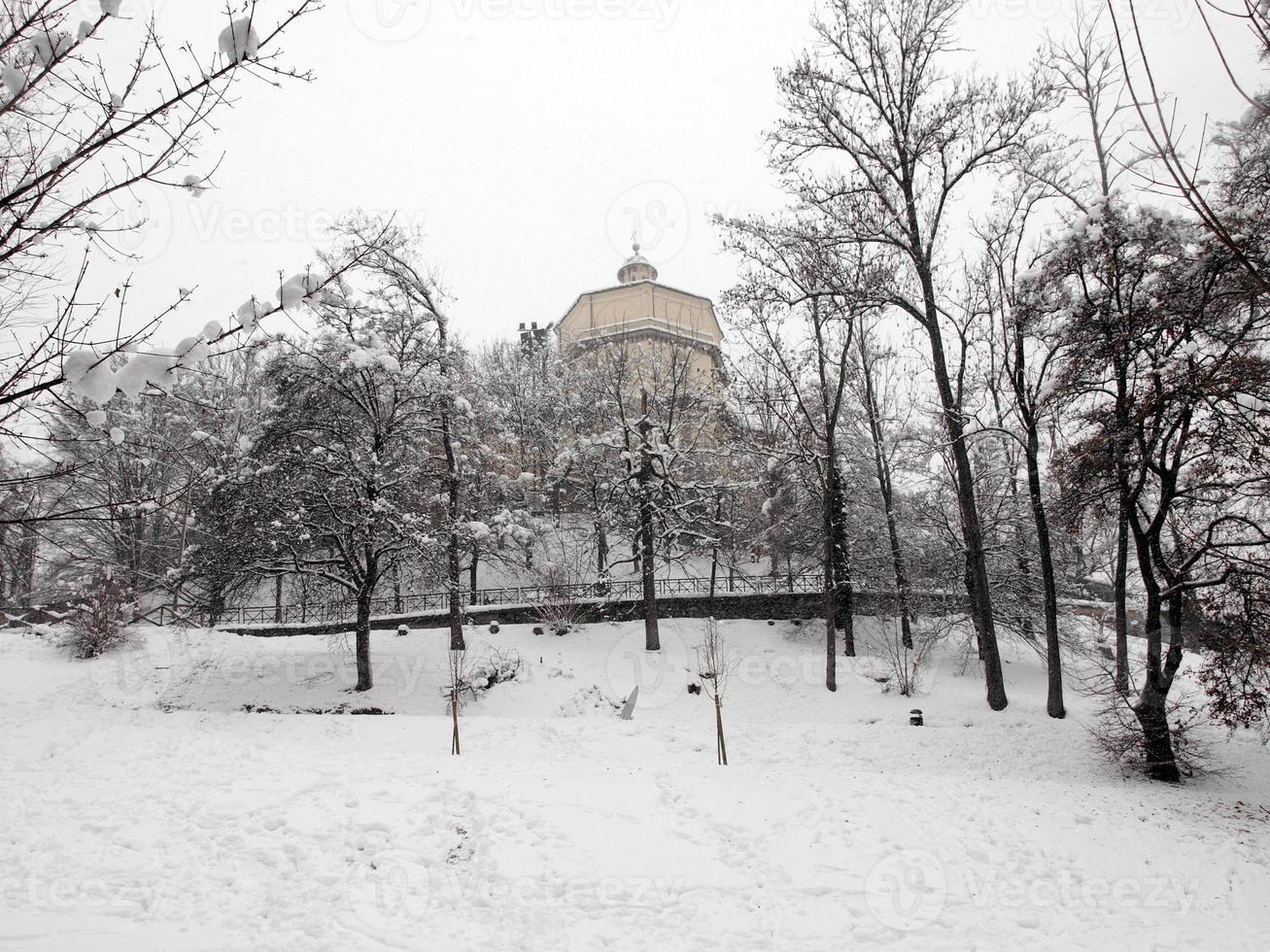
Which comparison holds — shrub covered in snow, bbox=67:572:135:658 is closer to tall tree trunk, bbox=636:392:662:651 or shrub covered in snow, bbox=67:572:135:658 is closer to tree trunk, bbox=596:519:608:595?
tree trunk, bbox=596:519:608:595

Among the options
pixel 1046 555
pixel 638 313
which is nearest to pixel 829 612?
pixel 1046 555

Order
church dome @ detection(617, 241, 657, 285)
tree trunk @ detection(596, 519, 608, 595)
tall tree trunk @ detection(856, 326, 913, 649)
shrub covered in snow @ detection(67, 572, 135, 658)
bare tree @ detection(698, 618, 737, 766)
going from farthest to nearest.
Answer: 1. church dome @ detection(617, 241, 657, 285)
2. tree trunk @ detection(596, 519, 608, 595)
3. tall tree trunk @ detection(856, 326, 913, 649)
4. shrub covered in snow @ detection(67, 572, 135, 658)
5. bare tree @ detection(698, 618, 737, 766)

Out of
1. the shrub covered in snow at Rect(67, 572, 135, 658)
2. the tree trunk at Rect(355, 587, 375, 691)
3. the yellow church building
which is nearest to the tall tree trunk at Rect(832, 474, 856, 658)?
the tree trunk at Rect(355, 587, 375, 691)

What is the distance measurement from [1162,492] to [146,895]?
1334cm

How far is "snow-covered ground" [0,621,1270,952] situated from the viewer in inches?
226

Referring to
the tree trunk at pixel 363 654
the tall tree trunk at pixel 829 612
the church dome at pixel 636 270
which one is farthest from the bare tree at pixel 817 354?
the church dome at pixel 636 270

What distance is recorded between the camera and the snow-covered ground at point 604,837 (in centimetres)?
575

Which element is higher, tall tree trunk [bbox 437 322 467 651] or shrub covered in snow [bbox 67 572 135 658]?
tall tree trunk [bbox 437 322 467 651]

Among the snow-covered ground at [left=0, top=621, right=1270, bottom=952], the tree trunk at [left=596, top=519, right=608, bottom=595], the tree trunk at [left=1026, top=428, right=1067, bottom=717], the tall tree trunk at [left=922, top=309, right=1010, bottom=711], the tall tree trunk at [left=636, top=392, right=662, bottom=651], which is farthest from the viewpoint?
the tree trunk at [left=596, top=519, right=608, bottom=595]

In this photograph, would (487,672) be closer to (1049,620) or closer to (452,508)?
(452,508)

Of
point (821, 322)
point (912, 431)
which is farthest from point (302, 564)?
point (912, 431)

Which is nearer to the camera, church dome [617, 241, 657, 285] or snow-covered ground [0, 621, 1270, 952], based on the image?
snow-covered ground [0, 621, 1270, 952]

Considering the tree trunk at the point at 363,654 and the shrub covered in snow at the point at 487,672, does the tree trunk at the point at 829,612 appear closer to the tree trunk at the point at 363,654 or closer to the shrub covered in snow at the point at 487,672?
the shrub covered in snow at the point at 487,672

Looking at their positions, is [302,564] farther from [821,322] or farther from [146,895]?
[821,322]
